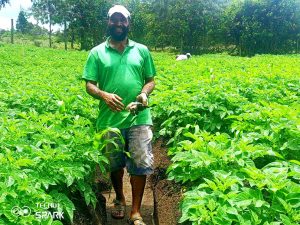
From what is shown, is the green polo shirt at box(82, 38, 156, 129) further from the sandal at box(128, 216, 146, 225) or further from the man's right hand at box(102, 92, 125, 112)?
the sandal at box(128, 216, 146, 225)

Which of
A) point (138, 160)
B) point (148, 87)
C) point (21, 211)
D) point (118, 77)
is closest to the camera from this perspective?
point (21, 211)

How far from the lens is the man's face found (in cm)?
419

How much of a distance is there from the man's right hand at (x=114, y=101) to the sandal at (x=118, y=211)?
3.71ft

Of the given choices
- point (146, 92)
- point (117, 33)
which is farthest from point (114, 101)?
point (117, 33)

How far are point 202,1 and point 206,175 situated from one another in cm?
4255

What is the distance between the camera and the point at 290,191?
2350mm

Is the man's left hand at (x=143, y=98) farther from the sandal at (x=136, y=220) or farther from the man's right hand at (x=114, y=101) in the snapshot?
the sandal at (x=136, y=220)

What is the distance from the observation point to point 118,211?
14.6ft

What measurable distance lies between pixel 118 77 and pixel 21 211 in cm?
207

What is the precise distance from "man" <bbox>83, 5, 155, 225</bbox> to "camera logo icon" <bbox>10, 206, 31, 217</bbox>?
1.71 m

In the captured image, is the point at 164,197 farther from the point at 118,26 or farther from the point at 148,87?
the point at 118,26

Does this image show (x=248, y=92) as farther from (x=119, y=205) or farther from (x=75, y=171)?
(x=75, y=171)

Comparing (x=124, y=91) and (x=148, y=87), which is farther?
(x=148, y=87)

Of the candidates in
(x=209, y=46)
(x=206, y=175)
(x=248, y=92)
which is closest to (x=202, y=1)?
(x=209, y=46)
